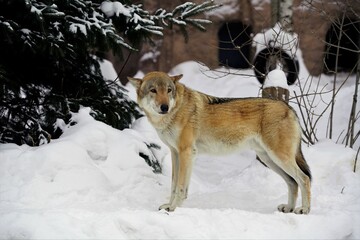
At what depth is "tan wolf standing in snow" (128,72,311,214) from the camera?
478 centimetres

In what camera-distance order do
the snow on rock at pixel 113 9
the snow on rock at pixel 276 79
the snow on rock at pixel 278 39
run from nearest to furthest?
the snow on rock at pixel 113 9, the snow on rock at pixel 276 79, the snow on rock at pixel 278 39

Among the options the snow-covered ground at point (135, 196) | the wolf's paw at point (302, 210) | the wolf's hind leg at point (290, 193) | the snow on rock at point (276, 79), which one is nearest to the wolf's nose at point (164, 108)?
the snow-covered ground at point (135, 196)

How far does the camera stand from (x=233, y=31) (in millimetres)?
13758

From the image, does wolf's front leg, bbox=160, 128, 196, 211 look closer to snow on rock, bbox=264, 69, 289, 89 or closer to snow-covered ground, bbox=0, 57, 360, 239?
snow-covered ground, bbox=0, 57, 360, 239

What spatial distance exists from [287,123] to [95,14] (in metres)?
2.89

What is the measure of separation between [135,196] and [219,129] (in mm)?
1273

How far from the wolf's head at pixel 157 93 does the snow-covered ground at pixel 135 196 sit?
1.03m

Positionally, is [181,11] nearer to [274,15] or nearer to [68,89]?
[68,89]

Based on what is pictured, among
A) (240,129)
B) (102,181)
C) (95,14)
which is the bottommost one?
(102,181)

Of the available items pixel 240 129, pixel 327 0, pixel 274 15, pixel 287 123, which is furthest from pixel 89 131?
pixel 327 0

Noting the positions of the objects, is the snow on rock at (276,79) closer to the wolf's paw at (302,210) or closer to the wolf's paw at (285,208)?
the wolf's paw at (285,208)

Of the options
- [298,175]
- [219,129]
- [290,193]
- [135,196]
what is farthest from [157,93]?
[290,193]

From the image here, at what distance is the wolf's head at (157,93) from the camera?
4.73 metres

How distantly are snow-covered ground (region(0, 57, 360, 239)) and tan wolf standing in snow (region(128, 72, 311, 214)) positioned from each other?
0.38 meters
